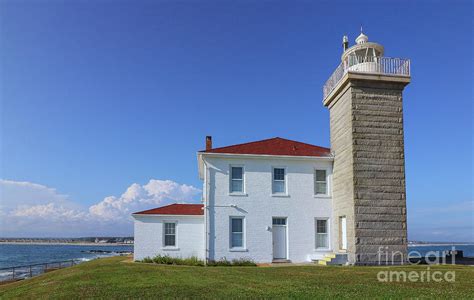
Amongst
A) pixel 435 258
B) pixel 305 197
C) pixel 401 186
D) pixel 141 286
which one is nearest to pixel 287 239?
pixel 305 197

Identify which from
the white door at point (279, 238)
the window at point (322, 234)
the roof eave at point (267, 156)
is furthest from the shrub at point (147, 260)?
the window at point (322, 234)

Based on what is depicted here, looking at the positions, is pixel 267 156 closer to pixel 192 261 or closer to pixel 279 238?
pixel 279 238

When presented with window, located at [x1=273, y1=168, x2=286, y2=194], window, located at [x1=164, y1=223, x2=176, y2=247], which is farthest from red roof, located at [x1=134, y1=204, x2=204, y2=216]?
window, located at [x1=273, y1=168, x2=286, y2=194]

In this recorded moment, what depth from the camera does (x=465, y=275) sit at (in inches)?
545

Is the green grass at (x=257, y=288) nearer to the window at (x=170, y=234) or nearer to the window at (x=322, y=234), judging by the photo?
the window at (x=322, y=234)

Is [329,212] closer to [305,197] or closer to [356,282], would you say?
[305,197]

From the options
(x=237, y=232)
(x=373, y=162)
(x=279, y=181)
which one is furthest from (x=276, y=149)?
(x=373, y=162)

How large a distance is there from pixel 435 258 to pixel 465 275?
9.87 meters

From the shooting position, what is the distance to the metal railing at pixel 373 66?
1995 centimetres

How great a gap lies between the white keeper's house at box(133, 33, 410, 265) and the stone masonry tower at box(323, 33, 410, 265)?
0.04 m

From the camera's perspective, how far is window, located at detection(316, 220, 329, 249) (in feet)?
70.6

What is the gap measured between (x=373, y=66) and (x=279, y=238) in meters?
9.33

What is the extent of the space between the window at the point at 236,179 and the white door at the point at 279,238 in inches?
92.1

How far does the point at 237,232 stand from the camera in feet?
69.0
